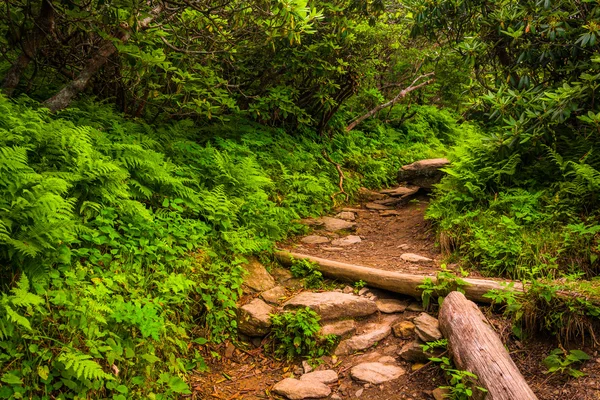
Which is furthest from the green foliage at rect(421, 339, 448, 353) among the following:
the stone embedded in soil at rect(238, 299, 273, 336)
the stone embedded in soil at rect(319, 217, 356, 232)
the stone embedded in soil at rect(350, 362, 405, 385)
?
the stone embedded in soil at rect(319, 217, 356, 232)

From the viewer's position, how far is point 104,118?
21.9 ft

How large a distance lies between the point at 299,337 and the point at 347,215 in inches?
172

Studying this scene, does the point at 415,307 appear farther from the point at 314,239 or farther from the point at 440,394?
the point at 314,239

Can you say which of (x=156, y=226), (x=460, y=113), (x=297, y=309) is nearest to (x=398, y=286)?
(x=297, y=309)

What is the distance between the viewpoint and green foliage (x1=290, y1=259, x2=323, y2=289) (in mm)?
5832

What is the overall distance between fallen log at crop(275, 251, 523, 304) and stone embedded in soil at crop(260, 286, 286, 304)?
621mm

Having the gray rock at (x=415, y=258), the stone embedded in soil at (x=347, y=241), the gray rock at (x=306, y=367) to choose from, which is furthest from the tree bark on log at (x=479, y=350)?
the stone embedded in soil at (x=347, y=241)

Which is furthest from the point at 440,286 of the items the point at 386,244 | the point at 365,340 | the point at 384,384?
the point at 386,244

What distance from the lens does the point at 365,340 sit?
15.5ft

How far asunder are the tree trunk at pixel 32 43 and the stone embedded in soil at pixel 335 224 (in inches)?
207

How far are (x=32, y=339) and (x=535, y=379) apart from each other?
4041 millimetres

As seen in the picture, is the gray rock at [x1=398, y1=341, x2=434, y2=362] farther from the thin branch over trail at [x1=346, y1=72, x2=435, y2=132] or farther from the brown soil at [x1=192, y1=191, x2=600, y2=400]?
the thin branch over trail at [x1=346, y1=72, x2=435, y2=132]

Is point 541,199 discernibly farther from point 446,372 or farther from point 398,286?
point 446,372

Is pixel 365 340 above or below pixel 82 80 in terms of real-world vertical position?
below
